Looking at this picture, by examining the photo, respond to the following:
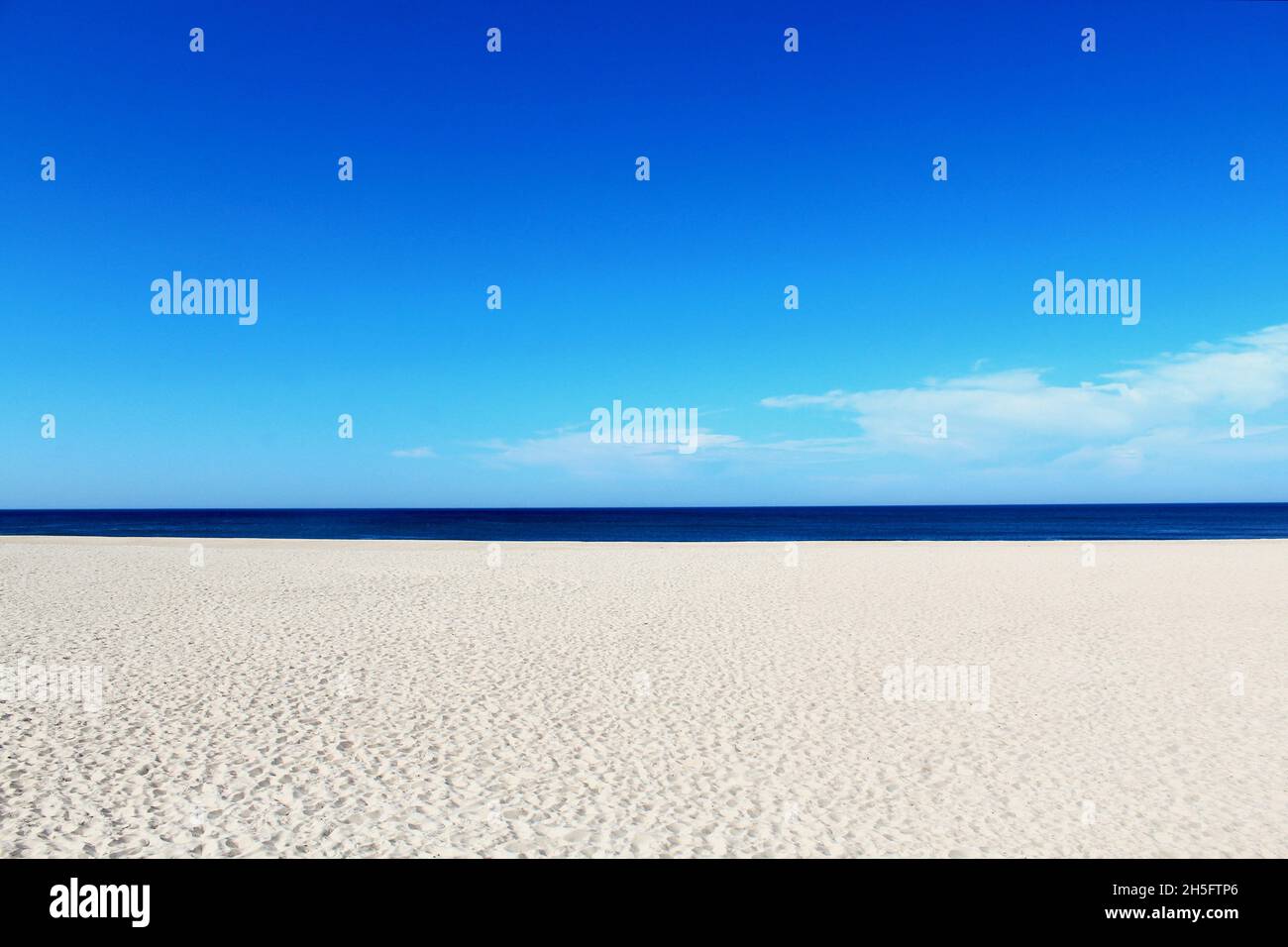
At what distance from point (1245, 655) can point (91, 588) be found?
25.4 meters

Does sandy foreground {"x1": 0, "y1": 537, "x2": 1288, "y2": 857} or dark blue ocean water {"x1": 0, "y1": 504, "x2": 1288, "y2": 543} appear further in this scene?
dark blue ocean water {"x1": 0, "y1": 504, "x2": 1288, "y2": 543}

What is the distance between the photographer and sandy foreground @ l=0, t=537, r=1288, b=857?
5578 mm

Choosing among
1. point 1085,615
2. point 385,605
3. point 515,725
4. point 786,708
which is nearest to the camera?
point 515,725

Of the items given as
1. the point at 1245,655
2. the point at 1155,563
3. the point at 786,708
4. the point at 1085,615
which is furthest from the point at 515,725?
the point at 1155,563

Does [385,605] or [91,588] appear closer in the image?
[385,605]

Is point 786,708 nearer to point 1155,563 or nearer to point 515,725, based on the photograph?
point 515,725

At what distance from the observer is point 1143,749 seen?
7.33 meters

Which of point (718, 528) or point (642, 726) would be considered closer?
point (642, 726)

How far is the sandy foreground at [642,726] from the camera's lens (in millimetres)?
5578

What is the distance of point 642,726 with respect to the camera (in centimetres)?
812

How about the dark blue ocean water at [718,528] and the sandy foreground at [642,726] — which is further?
the dark blue ocean water at [718,528]
